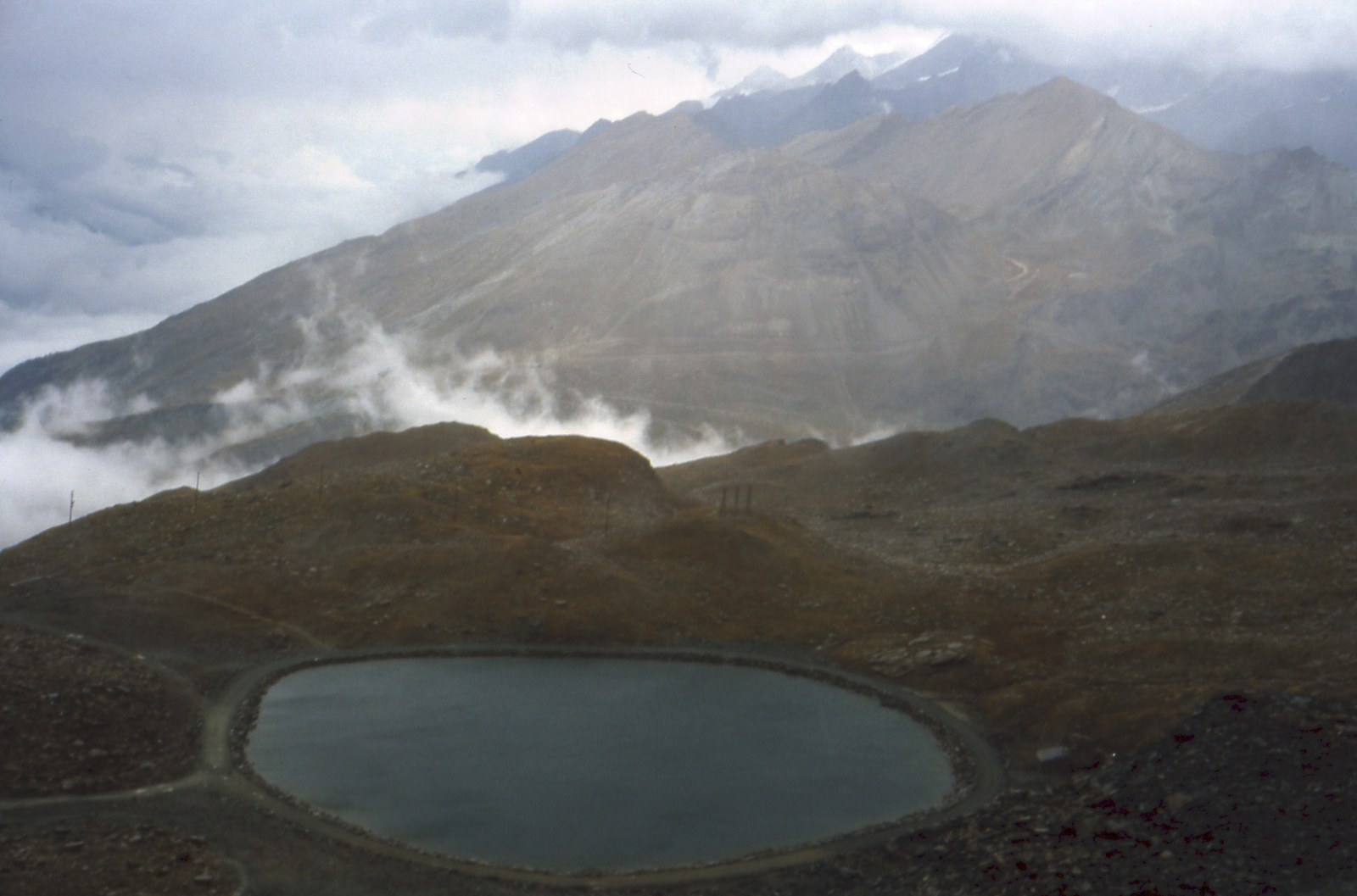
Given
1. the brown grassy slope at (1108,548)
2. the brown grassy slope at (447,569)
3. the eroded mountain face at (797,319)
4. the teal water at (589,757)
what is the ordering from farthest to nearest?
the eroded mountain face at (797,319), the brown grassy slope at (447,569), the brown grassy slope at (1108,548), the teal water at (589,757)

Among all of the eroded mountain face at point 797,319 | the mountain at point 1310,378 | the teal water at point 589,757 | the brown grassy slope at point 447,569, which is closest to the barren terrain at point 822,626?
the brown grassy slope at point 447,569

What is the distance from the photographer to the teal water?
23.3 meters

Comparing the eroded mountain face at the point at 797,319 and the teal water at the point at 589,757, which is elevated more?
the eroded mountain face at the point at 797,319

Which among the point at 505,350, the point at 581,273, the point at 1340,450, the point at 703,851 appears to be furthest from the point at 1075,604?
the point at 581,273

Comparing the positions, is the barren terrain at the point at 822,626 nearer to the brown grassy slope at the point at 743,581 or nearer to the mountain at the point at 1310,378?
the brown grassy slope at the point at 743,581

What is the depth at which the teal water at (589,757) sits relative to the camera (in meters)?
23.3

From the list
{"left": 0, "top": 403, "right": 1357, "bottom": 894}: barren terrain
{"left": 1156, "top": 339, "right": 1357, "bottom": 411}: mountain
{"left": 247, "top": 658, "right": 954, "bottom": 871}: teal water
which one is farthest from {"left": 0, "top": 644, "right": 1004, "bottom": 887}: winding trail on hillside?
{"left": 1156, "top": 339, "right": 1357, "bottom": 411}: mountain

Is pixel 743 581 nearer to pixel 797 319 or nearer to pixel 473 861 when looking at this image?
pixel 473 861

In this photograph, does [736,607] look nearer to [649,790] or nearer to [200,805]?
[649,790]

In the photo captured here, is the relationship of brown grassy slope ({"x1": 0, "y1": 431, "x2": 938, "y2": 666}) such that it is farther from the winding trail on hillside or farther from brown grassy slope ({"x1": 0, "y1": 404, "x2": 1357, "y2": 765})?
the winding trail on hillside

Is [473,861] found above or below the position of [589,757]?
below

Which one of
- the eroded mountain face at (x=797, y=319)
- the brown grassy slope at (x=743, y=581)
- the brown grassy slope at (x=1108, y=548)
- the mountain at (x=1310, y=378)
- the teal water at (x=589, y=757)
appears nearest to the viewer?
the teal water at (x=589, y=757)

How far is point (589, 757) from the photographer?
27156mm

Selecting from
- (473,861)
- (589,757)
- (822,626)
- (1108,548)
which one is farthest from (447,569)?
(1108,548)
